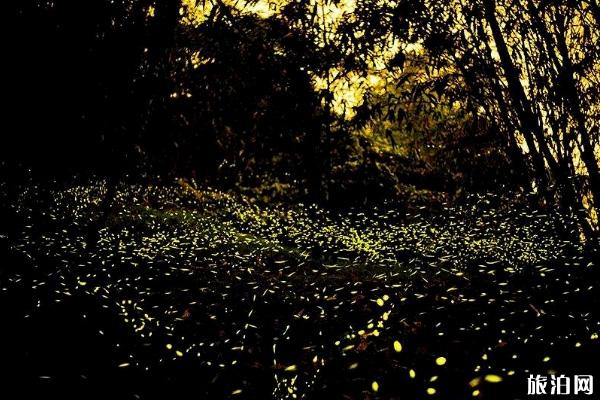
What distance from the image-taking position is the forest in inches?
139

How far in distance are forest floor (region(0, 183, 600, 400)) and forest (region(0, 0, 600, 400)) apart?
30 millimetres

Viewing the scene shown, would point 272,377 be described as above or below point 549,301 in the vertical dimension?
below

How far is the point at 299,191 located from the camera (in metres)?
5.63

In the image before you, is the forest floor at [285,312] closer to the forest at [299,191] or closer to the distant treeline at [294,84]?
the forest at [299,191]

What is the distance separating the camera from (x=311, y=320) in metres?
4.90

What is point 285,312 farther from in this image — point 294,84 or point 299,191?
point 294,84

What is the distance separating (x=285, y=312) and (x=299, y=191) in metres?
1.51

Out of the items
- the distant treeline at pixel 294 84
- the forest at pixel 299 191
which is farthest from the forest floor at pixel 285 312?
the distant treeline at pixel 294 84

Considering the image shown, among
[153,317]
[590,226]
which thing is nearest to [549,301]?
[590,226]

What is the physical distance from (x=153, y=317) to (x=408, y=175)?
29.2 feet

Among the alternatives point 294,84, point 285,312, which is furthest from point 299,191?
point 294,84

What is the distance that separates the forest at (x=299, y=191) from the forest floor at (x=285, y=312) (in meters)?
0.03

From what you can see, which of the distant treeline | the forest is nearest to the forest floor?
the forest

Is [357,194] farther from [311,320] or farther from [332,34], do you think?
[332,34]
